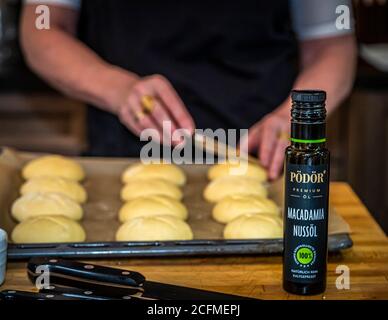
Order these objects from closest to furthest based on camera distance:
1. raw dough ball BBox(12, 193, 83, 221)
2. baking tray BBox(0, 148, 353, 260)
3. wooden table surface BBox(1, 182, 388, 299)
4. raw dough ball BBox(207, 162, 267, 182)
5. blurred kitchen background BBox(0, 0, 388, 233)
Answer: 1. wooden table surface BBox(1, 182, 388, 299)
2. baking tray BBox(0, 148, 353, 260)
3. raw dough ball BBox(12, 193, 83, 221)
4. raw dough ball BBox(207, 162, 267, 182)
5. blurred kitchen background BBox(0, 0, 388, 233)

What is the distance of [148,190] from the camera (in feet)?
5.32

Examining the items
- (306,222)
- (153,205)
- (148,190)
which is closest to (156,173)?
(148,190)

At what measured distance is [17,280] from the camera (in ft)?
3.80

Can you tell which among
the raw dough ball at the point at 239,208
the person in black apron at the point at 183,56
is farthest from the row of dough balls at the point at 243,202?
the person in black apron at the point at 183,56

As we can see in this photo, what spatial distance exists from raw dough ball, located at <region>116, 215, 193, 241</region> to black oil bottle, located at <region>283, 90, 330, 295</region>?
1.08 feet

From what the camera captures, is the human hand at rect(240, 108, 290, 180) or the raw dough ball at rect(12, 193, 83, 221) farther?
the human hand at rect(240, 108, 290, 180)

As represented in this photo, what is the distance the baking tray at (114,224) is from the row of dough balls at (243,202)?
29 millimetres

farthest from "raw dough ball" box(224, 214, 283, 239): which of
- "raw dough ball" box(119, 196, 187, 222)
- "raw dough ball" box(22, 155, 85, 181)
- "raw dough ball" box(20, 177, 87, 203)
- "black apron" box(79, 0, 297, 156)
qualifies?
"black apron" box(79, 0, 297, 156)

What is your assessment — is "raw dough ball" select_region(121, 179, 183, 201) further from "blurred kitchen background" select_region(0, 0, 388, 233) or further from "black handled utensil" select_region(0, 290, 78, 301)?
"blurred kitchen background" select_region(0, 0, 388, 233)

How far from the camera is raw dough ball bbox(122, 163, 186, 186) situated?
5.63 feet

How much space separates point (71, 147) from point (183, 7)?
1.40 m

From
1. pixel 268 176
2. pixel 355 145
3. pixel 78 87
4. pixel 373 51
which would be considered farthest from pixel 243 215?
pixel 373 51

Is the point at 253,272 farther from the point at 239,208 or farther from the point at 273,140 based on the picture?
the point at 273,140
